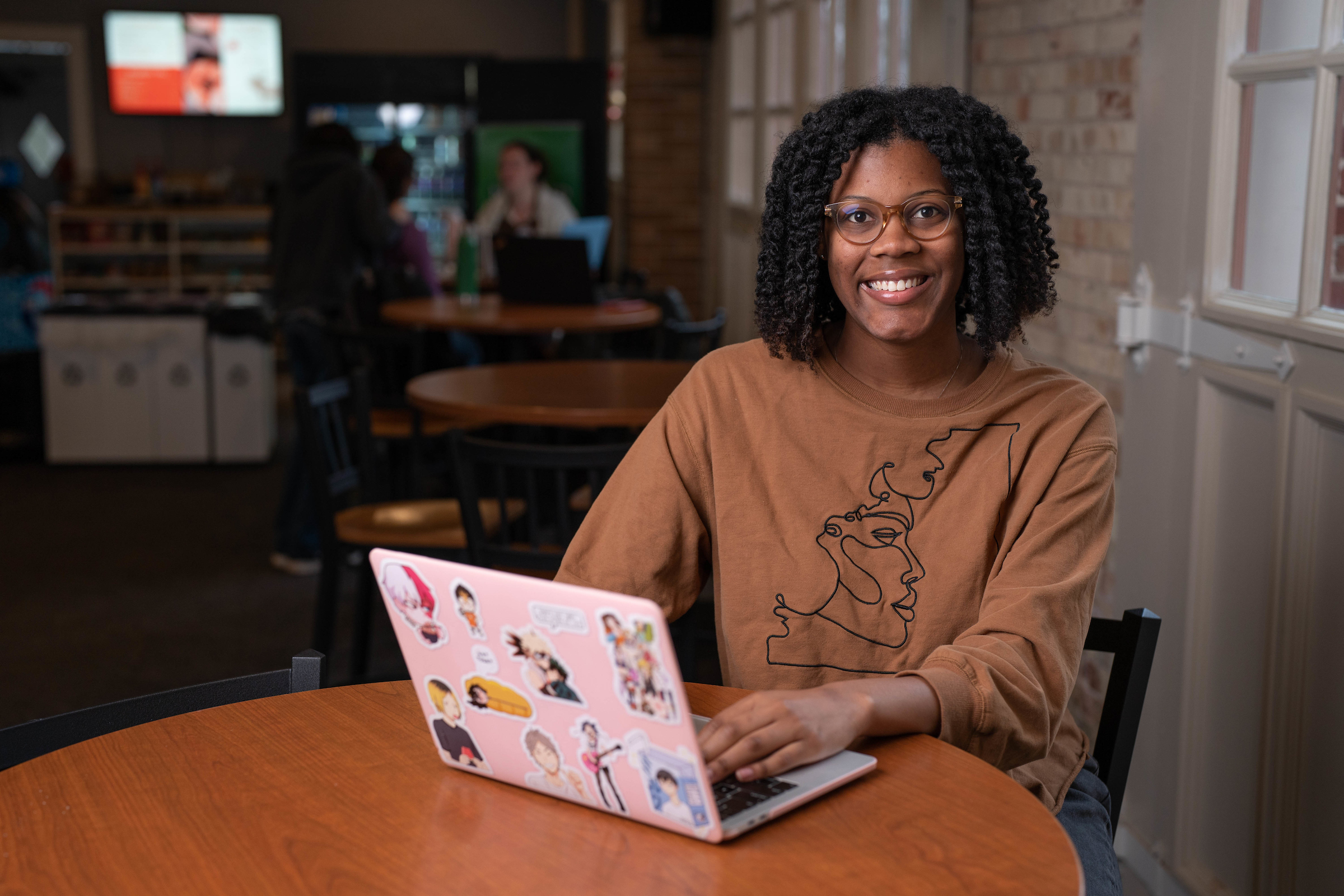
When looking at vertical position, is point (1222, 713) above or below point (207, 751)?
below

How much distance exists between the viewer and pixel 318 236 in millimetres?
4656

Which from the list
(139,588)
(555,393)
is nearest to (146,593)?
(139,588)

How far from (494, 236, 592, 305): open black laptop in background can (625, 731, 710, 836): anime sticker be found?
375 cm

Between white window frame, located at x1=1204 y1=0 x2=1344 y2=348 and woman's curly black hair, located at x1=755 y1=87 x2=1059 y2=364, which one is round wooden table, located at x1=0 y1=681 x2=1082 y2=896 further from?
white window frame, located at x1=1204 y1=0 x2=1344 y2=348

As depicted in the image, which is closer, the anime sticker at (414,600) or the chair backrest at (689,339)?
the anime sticker at (414,600)

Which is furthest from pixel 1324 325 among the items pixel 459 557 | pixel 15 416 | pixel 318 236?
pixel 15 416

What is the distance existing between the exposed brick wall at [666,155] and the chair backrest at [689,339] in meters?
2.83

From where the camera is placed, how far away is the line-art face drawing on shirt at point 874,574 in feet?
4.49

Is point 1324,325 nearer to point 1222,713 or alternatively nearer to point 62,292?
point 1222,713

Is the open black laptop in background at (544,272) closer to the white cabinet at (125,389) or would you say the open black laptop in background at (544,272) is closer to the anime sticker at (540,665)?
the white cabinet at (125,389)

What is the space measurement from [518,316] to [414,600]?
344cm

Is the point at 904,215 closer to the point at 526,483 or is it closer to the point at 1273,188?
the point at 1273,188

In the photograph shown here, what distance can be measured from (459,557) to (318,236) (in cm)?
234

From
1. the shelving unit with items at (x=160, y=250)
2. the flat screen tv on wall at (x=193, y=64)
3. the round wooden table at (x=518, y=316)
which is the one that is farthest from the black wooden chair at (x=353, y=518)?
the flat screen tv on wall at (x=193, y=64)
